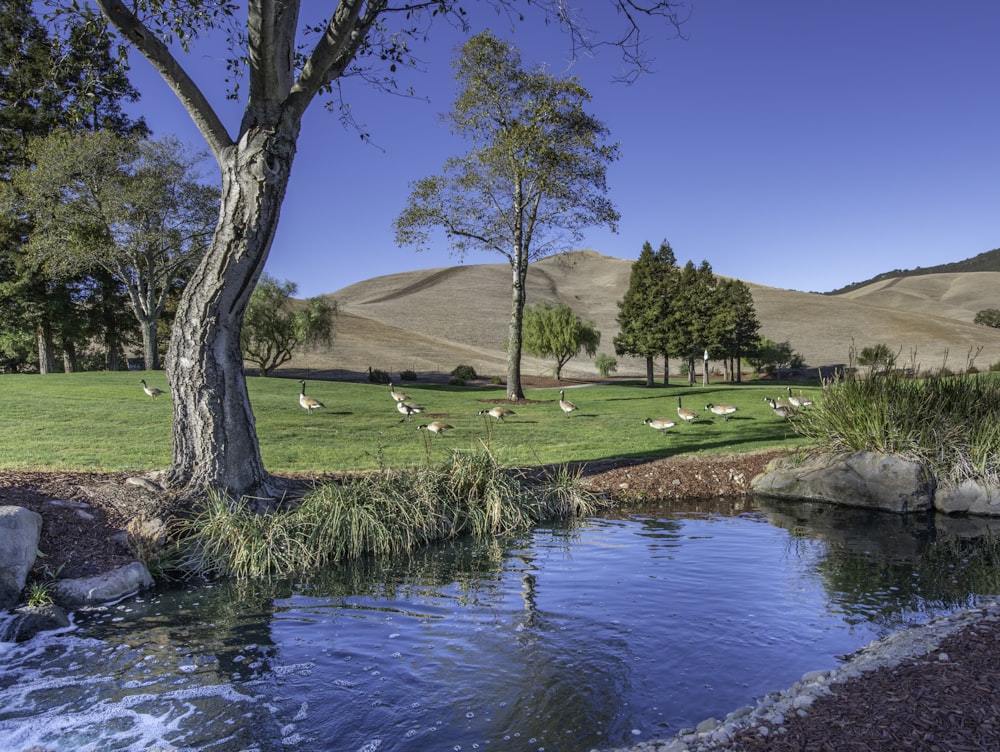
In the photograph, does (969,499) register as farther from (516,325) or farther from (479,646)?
(516,325)

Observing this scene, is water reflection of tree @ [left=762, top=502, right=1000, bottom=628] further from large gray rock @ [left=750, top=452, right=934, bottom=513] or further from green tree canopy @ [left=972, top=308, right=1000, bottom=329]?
green tree canopy @ [left=972, top=308, right=1000, bottom=329]

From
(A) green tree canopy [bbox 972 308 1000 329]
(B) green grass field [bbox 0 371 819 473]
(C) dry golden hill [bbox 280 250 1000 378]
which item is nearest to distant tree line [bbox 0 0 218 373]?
(B) green grass field [bbox 0 371 819 473]

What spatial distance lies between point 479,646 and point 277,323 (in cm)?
4417

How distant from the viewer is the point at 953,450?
521 inches

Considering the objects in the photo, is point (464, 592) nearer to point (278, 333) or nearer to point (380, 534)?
point (380, 534)

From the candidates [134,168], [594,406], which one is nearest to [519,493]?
[594,406]

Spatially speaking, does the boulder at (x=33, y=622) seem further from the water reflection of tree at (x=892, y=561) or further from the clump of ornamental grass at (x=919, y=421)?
the clump of ornamental grass at (x=919, y=421)

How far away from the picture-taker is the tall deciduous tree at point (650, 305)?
4747cm

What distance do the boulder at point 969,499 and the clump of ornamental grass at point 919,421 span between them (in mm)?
168

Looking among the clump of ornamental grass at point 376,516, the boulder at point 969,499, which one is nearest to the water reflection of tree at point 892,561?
the boulder at point 969,499

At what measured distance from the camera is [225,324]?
10.2 metres

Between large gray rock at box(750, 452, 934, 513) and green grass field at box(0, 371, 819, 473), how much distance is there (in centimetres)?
284

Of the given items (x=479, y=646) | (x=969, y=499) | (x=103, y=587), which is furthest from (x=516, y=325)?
(x=479, y=646)

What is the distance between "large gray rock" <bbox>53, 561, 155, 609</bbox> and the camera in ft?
26.4
